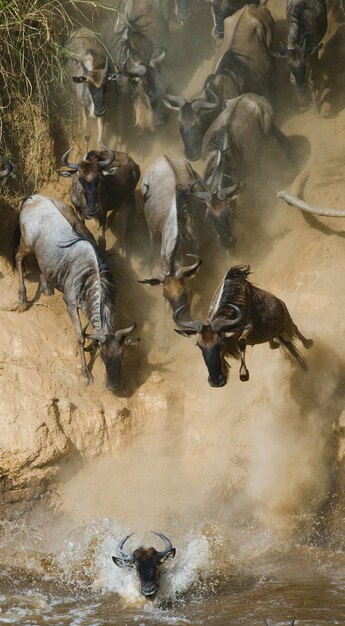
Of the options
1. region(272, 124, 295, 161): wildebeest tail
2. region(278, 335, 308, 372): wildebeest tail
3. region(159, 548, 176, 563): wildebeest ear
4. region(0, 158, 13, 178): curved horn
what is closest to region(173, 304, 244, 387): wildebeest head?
region(278, 335, 308, 372): wildebeest tail

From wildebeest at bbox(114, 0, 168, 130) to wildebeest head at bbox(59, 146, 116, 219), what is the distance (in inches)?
81.0

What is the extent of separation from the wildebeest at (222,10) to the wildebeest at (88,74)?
2.11m

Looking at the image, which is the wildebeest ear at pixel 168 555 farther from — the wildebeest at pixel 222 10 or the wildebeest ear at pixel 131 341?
the wildebeest at pixel 222 10

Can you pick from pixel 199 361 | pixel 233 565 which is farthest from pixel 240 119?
pixel 233 565

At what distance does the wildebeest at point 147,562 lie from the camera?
953cm

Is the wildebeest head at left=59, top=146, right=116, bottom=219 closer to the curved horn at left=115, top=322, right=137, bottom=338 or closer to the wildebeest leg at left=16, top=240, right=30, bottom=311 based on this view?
the wildebeest leg at left=16, top=240, right=30, bottom=311

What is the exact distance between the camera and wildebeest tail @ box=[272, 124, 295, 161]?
1480 centimetres

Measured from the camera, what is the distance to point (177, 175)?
14148 mm

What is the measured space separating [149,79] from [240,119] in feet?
6.55

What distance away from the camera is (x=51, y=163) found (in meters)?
14.9

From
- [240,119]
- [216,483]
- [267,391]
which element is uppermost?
[240,119]

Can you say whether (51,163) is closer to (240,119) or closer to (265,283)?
(240,119)

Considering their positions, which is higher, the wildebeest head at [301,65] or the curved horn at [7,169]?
the wildebeest head at [301,65]

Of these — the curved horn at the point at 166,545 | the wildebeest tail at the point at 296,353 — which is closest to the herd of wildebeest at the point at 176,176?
the wildebeest tail at the point at 296,353
